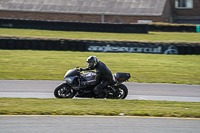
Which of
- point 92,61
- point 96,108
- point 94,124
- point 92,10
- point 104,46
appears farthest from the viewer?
point 92,10

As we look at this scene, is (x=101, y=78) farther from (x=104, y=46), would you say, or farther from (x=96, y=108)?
(x=104, y=46)

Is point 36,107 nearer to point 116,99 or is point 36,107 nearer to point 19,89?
point 116,99

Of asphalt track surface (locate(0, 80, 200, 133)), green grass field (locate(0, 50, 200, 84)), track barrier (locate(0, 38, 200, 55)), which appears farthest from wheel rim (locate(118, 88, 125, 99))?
track barrier (locate(0, 38, 200, 55))

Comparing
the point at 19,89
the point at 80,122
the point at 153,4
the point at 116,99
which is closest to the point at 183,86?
the point at 116,99

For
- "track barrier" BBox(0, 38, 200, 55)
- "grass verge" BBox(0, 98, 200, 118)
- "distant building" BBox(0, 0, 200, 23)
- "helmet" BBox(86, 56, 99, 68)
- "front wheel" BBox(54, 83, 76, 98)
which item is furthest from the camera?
"distant building" BBox(0, 0, 200, 23)

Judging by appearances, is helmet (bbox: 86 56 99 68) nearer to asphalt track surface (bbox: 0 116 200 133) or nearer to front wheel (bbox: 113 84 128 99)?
front wheel (bbox: 113 84 128 99)

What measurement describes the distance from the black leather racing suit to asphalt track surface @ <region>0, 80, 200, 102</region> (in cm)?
114

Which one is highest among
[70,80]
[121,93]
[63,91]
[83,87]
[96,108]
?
[70,80]

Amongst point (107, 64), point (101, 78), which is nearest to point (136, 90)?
point (101, 78)

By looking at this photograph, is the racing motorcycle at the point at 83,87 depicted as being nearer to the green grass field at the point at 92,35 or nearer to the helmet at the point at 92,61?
the helmet at the point at 92,61

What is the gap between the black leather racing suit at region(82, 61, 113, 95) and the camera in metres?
10.5

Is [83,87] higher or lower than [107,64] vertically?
lower

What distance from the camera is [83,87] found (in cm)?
1067

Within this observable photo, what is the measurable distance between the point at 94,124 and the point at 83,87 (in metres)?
3.44
